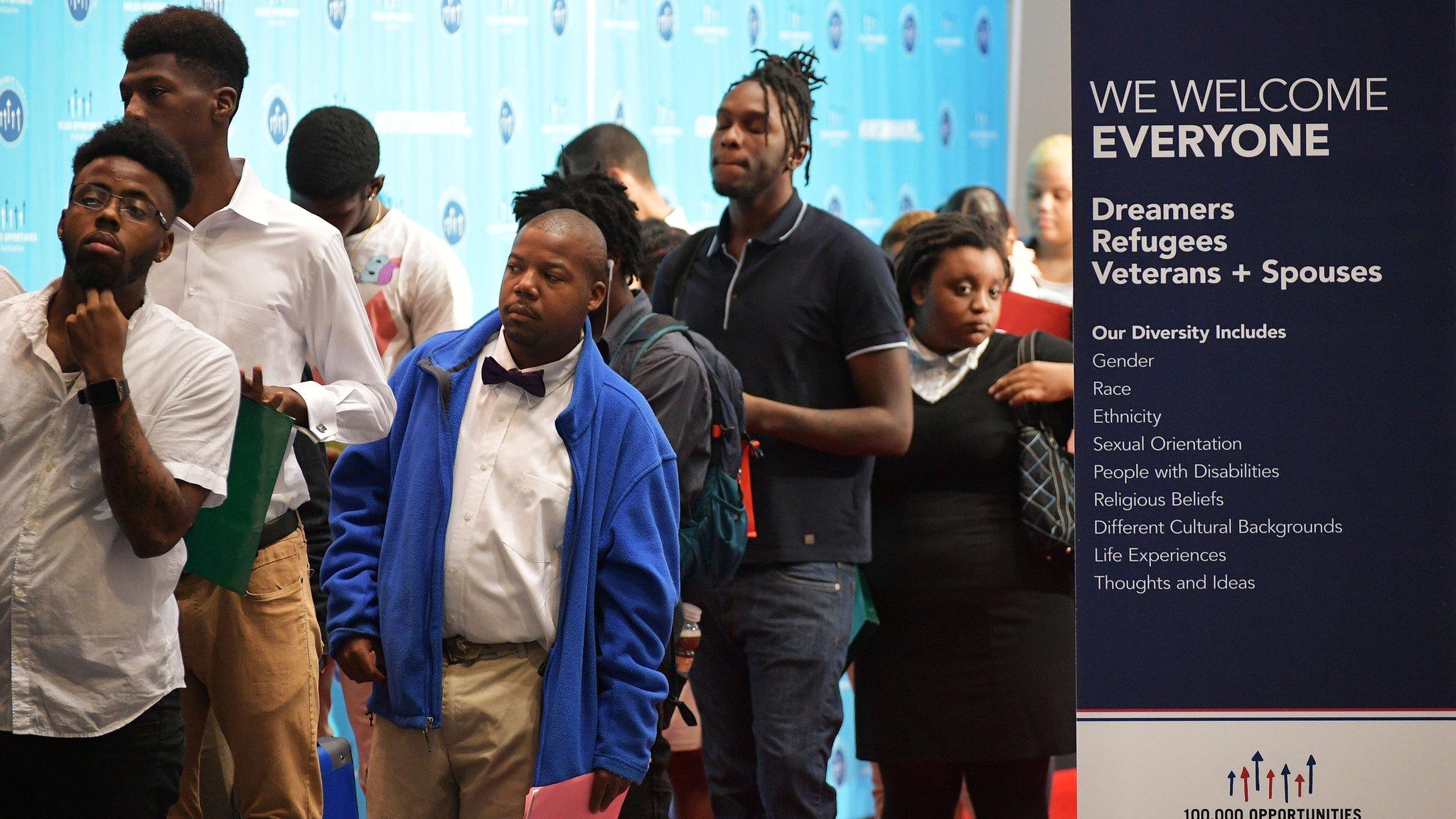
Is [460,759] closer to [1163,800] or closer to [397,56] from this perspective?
[1163,800]

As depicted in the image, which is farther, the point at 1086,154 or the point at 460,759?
the point at 460,759

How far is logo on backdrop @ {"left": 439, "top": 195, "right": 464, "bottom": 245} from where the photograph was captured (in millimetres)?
6211

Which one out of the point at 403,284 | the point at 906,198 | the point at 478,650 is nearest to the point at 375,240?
the point at 403,284

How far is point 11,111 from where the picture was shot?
5.43 metres

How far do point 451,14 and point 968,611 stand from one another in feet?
11.8

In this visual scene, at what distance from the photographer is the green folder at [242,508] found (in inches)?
105

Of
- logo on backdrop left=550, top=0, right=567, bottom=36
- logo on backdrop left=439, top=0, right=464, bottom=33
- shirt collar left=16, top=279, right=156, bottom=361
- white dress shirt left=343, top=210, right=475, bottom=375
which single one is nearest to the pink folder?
shirt collar left=16, top=279, right=156, bottom=361

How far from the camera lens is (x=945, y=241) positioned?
4.00 metres

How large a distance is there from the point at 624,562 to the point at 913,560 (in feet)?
4.17

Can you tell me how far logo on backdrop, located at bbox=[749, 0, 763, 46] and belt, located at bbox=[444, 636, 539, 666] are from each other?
15.7ft

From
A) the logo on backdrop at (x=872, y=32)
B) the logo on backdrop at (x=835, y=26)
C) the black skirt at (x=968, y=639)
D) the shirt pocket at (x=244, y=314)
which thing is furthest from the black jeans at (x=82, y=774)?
the logo on backdrop at (x=872, y=32)

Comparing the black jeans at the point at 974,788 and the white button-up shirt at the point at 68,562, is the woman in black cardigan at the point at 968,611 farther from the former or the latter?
the white button-up shirt at the point at 68,562

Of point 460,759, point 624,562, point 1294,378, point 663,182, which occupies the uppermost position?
point 663,182

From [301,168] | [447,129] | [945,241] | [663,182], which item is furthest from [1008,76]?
[301,168]
